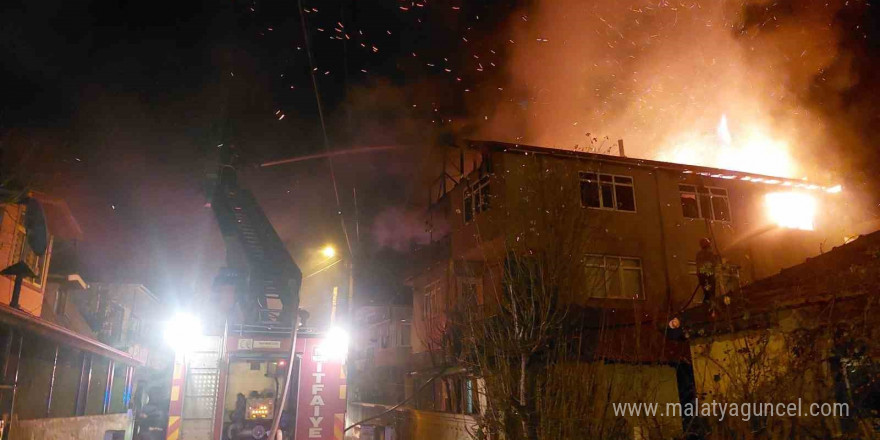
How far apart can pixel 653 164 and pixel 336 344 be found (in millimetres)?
14778

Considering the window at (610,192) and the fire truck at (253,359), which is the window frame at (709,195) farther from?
the fire truck at (253,359)

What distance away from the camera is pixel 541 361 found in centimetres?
801

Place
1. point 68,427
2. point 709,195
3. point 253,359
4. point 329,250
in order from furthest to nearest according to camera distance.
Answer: point 709,195, point 329,250, point 68,427, point 253,359

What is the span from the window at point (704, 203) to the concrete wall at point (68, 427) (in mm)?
20018

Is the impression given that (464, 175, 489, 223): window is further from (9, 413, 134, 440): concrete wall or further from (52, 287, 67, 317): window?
(52, 287, 67, 317): window

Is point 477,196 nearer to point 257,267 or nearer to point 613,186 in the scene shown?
point 613,186

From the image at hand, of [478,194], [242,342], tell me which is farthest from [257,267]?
[478,194]

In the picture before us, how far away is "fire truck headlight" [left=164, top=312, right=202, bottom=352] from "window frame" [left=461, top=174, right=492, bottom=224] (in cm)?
1097

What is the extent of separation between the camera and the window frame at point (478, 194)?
2040 cm

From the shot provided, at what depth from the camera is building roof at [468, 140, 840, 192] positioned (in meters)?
19.6

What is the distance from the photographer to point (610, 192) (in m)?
Answer: 20.3

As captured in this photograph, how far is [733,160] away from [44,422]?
26.9 m

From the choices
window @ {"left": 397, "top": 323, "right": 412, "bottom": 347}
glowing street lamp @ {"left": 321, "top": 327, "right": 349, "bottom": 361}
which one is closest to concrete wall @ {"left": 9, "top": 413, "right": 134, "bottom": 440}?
glowing street lamp @ {"left": 321, "top": 327, "right": 349, "bottom": 361}

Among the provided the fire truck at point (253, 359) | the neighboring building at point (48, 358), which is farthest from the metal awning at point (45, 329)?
the fire truck at point (253, 359)
